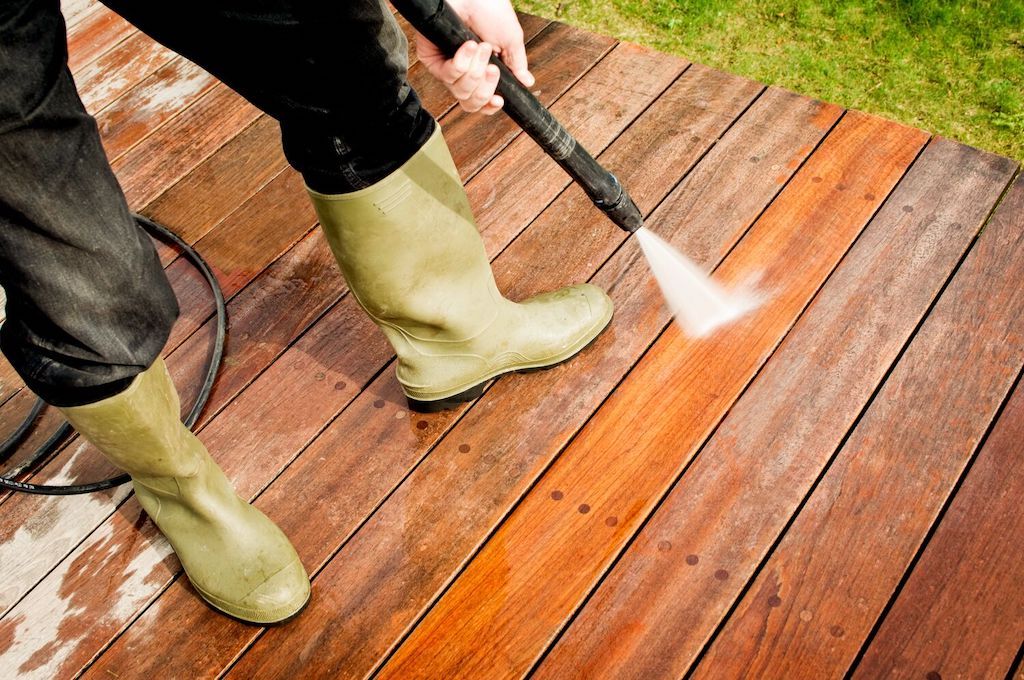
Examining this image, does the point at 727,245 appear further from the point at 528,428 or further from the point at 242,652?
the point at 242,652

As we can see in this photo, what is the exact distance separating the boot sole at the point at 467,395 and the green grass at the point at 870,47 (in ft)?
3.82

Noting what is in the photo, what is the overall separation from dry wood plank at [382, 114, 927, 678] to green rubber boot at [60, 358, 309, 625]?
226 millimetres

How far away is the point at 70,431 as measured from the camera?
185 cm

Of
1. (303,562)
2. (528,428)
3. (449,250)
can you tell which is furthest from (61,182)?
(528,428)

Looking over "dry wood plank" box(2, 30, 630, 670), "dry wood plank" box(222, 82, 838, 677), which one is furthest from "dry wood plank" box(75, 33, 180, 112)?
"dry wood plank" box(222, 82, 838, 677)

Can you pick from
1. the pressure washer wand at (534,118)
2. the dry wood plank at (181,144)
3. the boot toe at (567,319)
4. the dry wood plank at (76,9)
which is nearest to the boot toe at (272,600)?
the boot toe at (567,319)

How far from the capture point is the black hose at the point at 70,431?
174cm

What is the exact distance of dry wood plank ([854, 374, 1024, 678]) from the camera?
4.45 feet

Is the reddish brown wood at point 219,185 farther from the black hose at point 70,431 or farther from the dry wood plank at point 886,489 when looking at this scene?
the dry wood plank at point 886,489

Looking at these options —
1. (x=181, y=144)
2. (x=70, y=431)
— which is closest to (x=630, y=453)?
(x=70, y=431)

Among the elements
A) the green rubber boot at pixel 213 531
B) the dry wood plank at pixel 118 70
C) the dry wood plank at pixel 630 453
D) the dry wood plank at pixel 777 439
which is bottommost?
the dry wood plank at pixel 777 439

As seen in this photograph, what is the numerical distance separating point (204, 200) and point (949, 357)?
167cm

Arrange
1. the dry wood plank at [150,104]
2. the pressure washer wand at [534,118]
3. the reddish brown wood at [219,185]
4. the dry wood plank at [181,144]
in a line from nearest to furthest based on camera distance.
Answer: the pressure washer wand at [534,118] → the reddish brown wood at [219,185] → the dry wood plank at [181,144] → the dry wood plank at [150,104]

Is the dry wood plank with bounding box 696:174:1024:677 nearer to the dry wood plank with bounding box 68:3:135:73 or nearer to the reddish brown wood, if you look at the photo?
the reddish brown wood
